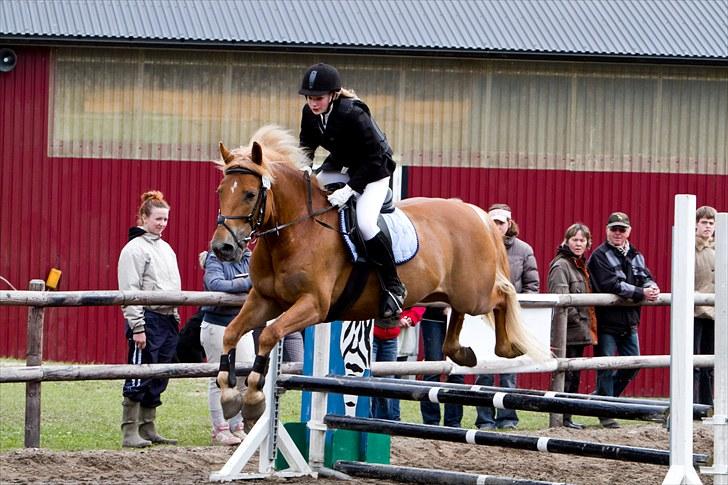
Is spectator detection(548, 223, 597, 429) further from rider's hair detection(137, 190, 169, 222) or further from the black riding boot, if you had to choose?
the black riding boot

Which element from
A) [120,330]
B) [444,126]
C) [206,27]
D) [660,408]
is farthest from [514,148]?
[660,408]

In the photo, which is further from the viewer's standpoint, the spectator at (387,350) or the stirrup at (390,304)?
the spectator at (387,350)

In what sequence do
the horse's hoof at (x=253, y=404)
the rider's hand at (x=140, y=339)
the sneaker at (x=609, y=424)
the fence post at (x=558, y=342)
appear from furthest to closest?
the sneaker at (x=609, y=424) < the fence post at (x=558, y=342) < the rider's hand at (x=140, y=339) < the horse's hoof at (x=253, y=404)

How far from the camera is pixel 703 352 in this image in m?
12.3

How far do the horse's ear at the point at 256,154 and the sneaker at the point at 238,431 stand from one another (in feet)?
9.94

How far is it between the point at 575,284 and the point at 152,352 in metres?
3.85

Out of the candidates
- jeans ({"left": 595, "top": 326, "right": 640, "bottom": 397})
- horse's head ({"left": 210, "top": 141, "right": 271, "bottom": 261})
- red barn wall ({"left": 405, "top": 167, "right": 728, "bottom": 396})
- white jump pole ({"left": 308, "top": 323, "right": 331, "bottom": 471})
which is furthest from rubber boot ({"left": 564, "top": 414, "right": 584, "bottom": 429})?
red barn wall ({"left": 405, "top": 167, "right": 728, "bottom": 396})

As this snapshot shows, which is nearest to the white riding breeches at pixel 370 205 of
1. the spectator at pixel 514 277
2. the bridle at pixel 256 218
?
the bridle at pixel 256 218

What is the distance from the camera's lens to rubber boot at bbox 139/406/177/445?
31.4ft

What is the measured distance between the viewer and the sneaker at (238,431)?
9.47 metres

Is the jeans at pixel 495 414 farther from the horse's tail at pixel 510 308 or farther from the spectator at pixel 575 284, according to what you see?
the horse's tail at pixel 510 308

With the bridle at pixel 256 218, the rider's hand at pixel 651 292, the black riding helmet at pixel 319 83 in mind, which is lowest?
the rider's hand at pixel 651 292

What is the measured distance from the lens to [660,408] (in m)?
6.52

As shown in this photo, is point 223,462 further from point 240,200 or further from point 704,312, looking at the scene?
point 704,312
